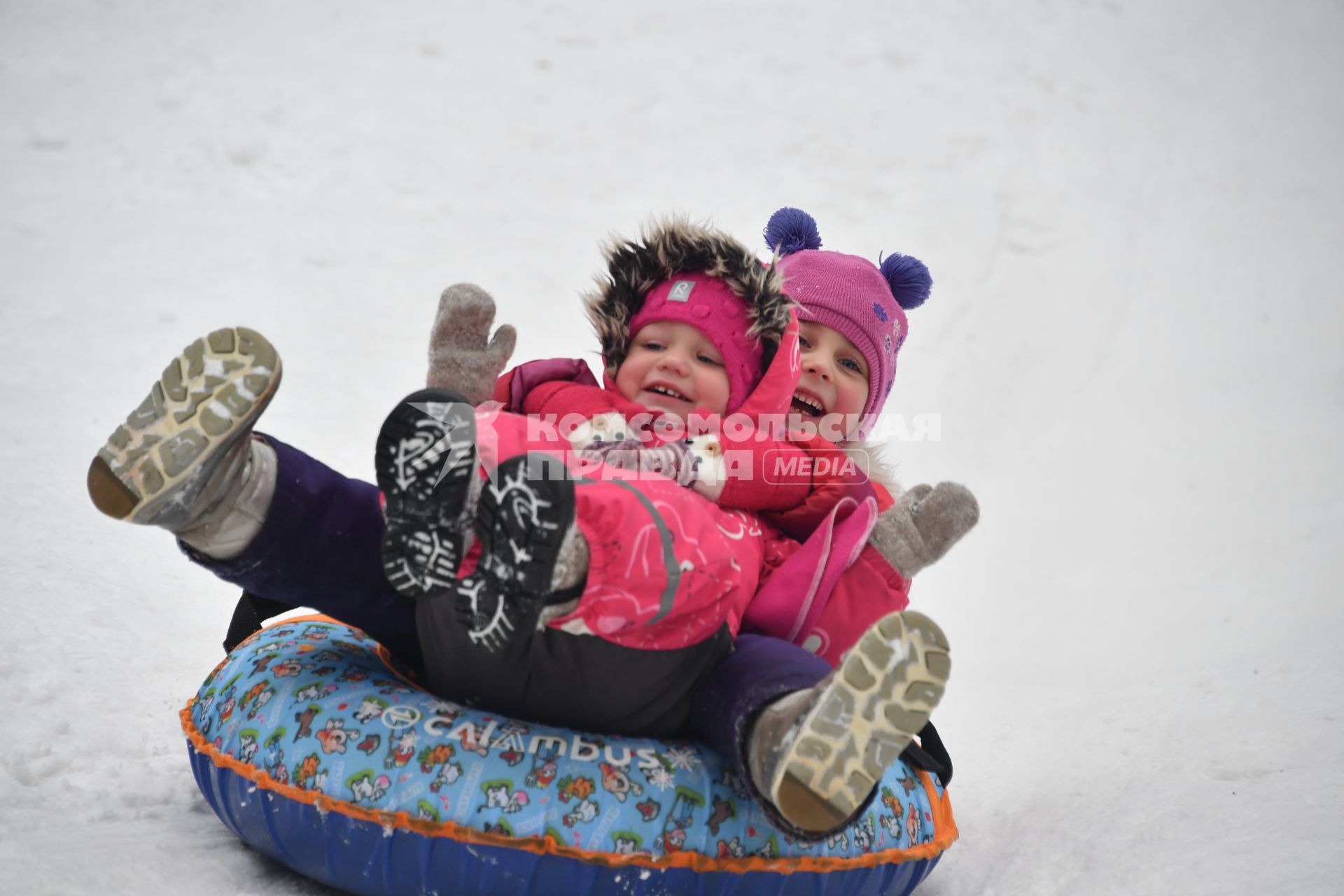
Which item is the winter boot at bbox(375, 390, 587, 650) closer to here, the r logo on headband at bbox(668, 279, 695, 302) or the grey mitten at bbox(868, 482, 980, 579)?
the grey mitten at bbox(868, 482, 980, 579)

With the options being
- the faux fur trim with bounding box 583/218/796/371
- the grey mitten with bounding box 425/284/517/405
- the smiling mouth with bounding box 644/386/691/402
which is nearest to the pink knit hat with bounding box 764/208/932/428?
the faux fur trim with bounding box 583/218/796/371

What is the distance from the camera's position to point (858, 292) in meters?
1.67

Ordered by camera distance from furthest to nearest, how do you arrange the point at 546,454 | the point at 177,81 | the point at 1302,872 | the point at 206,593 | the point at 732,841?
the point at 177,81
the point at 206,593
the point at 1302,872
the point at 732,841
the point at 546,454

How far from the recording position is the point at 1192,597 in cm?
255

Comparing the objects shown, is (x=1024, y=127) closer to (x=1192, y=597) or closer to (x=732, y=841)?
(x=1192, y=597)

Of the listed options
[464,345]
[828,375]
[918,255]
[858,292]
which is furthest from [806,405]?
[918,255]

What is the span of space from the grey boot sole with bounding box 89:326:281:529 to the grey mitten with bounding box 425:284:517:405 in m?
0.26

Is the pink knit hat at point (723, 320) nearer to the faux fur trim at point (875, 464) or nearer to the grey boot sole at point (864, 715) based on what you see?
the faux fur trim at point (875, 464)

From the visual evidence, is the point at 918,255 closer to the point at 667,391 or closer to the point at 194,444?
the point at 667,391

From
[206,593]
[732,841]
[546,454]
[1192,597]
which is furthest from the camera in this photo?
[1192,597]

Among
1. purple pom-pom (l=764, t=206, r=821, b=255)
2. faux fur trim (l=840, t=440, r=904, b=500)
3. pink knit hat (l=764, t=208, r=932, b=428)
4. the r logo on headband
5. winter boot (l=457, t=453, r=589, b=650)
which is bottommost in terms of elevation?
winter boot (l=457, t=453, r=589, b=650)

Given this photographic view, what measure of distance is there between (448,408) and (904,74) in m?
3.79

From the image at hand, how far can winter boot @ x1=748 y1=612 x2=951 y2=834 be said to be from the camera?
848 mm

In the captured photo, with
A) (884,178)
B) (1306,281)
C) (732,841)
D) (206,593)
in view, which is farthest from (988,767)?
(1306,281)
